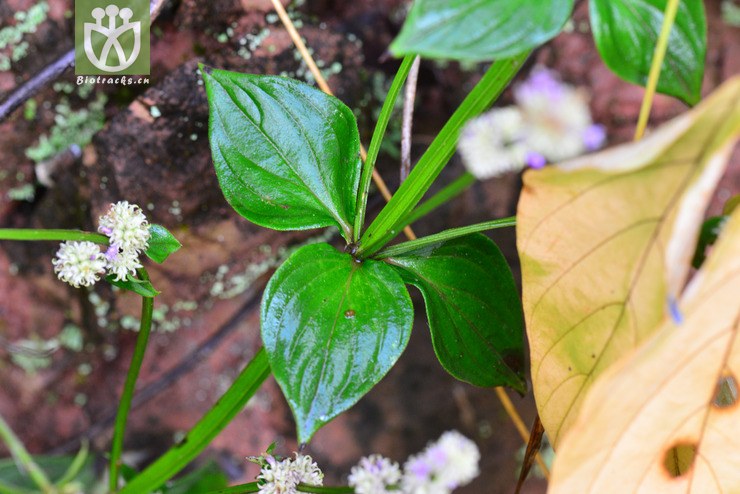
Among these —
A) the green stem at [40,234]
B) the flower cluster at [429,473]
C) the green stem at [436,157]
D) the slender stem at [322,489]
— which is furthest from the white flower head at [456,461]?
the green stem at [40,234]

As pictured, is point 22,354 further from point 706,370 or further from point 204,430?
point 706,370

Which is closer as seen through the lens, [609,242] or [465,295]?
[609,242]

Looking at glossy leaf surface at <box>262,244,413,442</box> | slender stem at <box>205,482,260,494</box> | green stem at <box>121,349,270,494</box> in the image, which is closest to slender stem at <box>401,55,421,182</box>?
glossy leaf surface at <box>262,244,413,442</box>

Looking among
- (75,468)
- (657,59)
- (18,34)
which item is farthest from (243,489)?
(18,34)

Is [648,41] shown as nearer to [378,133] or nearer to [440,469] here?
[378,133]

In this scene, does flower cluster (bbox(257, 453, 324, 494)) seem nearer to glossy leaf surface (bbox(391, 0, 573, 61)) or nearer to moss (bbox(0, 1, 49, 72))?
glossy leaf surface (bbox(391, 0, 573, 61))

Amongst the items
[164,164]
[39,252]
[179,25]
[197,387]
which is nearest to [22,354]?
[39,252]
